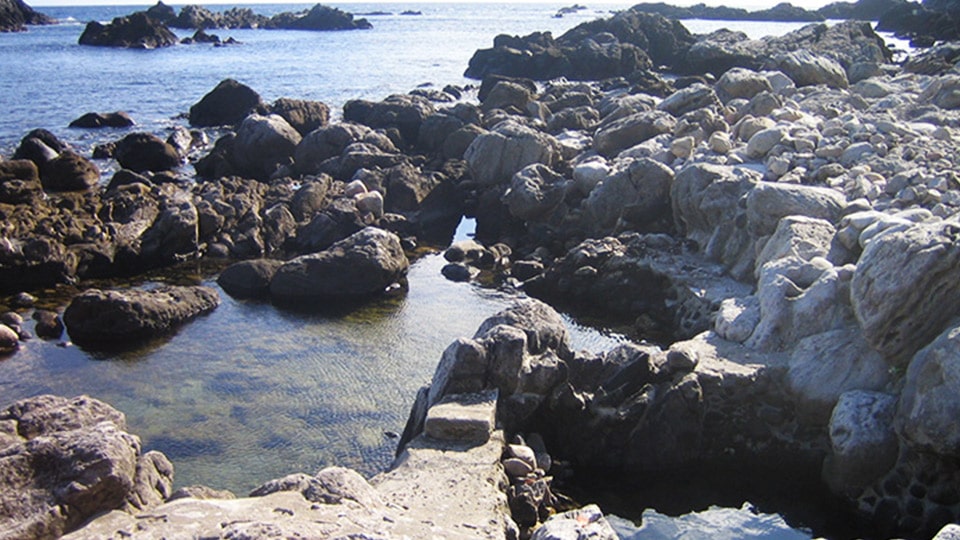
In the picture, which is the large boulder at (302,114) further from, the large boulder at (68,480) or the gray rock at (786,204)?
the large boulder at (68,480)

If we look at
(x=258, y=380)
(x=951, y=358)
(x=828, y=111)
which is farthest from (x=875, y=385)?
(x=828, y=111)

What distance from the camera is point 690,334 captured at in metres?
17.2

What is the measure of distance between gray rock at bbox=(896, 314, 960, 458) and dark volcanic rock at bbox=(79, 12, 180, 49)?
8810 cm

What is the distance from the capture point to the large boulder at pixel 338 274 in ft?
67.1

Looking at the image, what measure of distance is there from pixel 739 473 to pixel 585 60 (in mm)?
50464

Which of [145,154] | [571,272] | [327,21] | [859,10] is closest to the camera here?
[571,272]

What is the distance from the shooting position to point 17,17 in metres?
112

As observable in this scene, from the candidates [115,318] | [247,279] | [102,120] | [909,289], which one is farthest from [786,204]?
[102,120]

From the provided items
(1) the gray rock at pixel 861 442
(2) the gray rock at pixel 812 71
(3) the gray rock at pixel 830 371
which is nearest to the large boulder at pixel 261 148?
(3) the gray rock at pixel 830 371

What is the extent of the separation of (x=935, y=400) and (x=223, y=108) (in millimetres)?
38456

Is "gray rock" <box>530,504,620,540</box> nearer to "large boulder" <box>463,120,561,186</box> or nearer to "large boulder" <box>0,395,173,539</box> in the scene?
"large boulder" <box>0,395,173,539</box>

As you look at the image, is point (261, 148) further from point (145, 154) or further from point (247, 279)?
point (247, 279)

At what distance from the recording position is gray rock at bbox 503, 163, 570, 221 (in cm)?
2441

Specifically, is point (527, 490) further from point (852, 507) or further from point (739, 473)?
point (852, 507)
